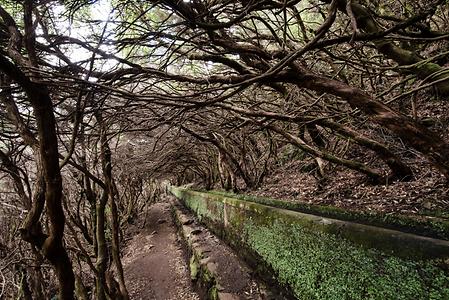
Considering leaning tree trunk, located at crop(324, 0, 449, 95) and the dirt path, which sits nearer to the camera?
leaning tree trunk, located at crop(324, 0, 449, 95)

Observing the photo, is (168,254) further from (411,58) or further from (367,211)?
(411,58)

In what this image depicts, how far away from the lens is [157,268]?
10.3 m

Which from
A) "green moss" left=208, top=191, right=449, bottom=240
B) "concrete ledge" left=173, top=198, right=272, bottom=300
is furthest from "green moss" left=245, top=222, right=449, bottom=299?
"concrete ledge" left=173, top=198, right=272, bottom=300

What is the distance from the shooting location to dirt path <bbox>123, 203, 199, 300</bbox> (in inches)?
318

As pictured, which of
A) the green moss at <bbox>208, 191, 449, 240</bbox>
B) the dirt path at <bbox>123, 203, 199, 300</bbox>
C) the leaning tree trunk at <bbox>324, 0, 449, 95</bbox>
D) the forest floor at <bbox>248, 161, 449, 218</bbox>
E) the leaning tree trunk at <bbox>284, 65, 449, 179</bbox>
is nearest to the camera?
the green moss at <bbox>208, 191, 449, 240</bbox>

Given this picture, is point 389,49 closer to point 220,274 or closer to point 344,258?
point 344,258

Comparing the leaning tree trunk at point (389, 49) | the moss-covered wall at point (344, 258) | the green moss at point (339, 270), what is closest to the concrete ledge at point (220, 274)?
the moss-covered wall at point (344, 258)

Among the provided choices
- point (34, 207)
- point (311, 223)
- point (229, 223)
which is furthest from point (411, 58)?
point (229, 223)

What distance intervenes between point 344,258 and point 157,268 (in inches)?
346

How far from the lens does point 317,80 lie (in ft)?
9.63

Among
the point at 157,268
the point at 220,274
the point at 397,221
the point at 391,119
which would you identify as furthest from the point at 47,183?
the point at 157,268

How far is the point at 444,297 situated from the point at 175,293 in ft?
23.4

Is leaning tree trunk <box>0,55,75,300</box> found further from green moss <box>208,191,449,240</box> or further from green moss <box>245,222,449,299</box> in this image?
green moss <box>208,191,449,240</box>

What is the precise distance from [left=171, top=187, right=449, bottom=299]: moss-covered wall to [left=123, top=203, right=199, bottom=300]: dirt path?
3352 mm
